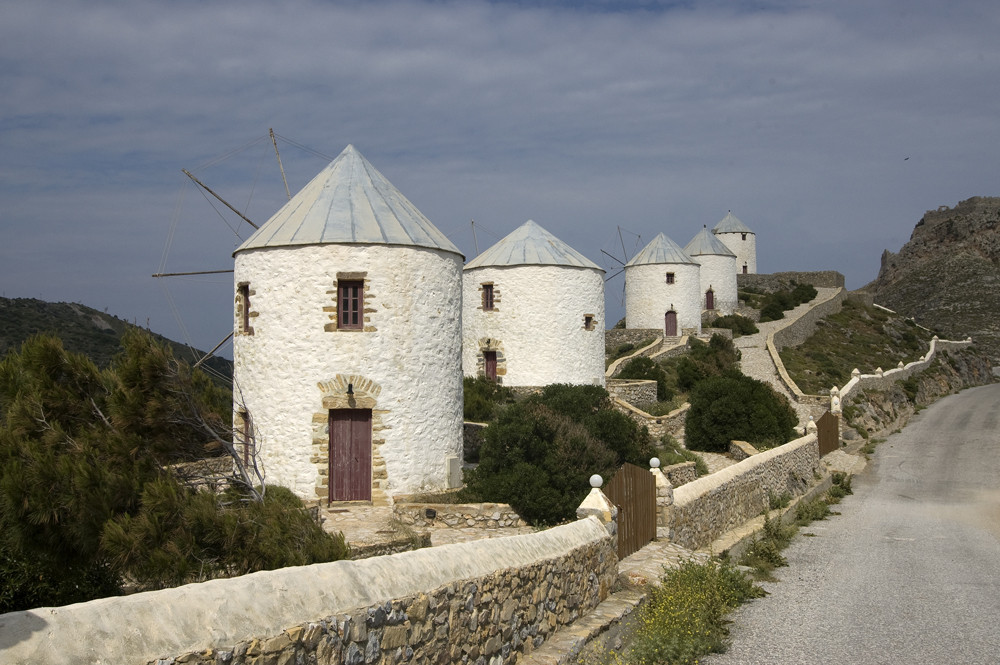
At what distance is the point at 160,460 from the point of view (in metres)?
11.5

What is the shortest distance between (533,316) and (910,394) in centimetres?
1879

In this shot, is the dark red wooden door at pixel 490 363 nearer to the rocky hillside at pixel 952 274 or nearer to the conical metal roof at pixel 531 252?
the conical metal roof at pixel 531 252

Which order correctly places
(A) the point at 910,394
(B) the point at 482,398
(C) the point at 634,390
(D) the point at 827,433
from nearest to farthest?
(B) the point at 482,398
(D) the point at 827,433
(C) the point at 634,390
(A) the point at 910,394

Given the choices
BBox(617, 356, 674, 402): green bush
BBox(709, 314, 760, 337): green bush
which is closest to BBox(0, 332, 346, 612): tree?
BBox(617, 356, 674, 402): green bush

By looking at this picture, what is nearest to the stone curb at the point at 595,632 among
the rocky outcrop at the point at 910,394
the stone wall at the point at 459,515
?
the stone wall at the point at 459,515

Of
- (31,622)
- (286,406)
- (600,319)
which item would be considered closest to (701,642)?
(31,622)

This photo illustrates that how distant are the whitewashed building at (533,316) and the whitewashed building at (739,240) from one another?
34161 millimetres

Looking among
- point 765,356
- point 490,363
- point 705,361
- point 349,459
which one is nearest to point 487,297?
point 490,363

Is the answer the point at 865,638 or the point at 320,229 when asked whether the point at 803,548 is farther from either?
the point at 320,229

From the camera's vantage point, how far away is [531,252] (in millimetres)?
28578

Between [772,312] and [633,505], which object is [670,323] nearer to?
[772,312]

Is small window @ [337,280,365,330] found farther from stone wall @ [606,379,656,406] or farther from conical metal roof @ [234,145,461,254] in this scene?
stone wall @ [606,379,656,406]

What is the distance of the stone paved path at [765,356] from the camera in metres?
32.3

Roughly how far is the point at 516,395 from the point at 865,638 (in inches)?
726
